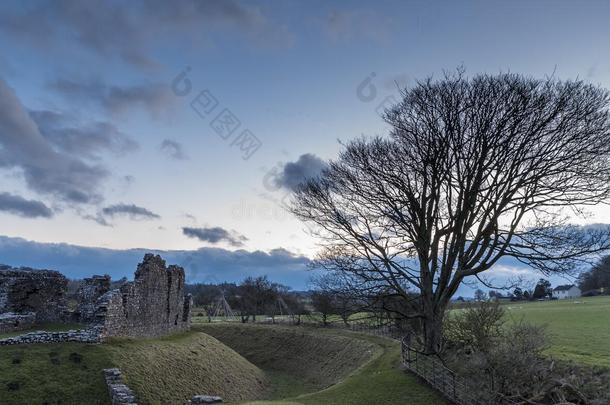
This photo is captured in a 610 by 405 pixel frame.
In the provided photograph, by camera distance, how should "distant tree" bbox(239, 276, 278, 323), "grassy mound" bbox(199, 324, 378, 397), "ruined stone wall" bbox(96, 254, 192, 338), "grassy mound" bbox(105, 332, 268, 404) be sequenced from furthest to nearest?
"distant tree" bbox(239, 276, 278, 323) < "grassy mound" bbox(199, 324, 378, 397) < "ruined stone wall" bbox(96, 254, 192, 338) < "grassy mound" bbox(105, 332, 268, 404)

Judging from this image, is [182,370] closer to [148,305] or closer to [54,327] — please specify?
[148,305]

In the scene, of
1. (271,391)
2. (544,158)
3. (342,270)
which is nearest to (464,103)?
(544,158)

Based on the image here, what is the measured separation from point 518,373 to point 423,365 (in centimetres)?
529

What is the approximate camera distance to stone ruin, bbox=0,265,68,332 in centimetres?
2719

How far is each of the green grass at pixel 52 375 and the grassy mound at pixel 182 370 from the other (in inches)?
61.8

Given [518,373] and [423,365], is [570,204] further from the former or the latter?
[423,365]

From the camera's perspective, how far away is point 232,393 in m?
28.2

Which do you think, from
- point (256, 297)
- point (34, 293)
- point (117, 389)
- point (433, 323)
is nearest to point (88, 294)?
point (34, 293)

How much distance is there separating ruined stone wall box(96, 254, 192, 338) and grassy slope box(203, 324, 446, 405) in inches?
393

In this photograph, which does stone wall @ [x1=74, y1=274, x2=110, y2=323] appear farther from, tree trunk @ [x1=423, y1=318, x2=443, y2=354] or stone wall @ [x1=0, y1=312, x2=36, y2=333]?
tree trunk @ [x1=423, y1=318, x2=443, y2=354]

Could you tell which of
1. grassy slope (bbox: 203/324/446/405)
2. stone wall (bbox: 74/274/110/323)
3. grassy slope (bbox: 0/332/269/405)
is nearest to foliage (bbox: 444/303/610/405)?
grassy slope (bbox: 203/324/446/405)

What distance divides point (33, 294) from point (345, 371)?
883 inches

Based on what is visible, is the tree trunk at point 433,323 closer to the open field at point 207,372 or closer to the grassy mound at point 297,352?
the open field at point 207,372

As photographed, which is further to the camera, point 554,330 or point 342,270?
point 554,330
